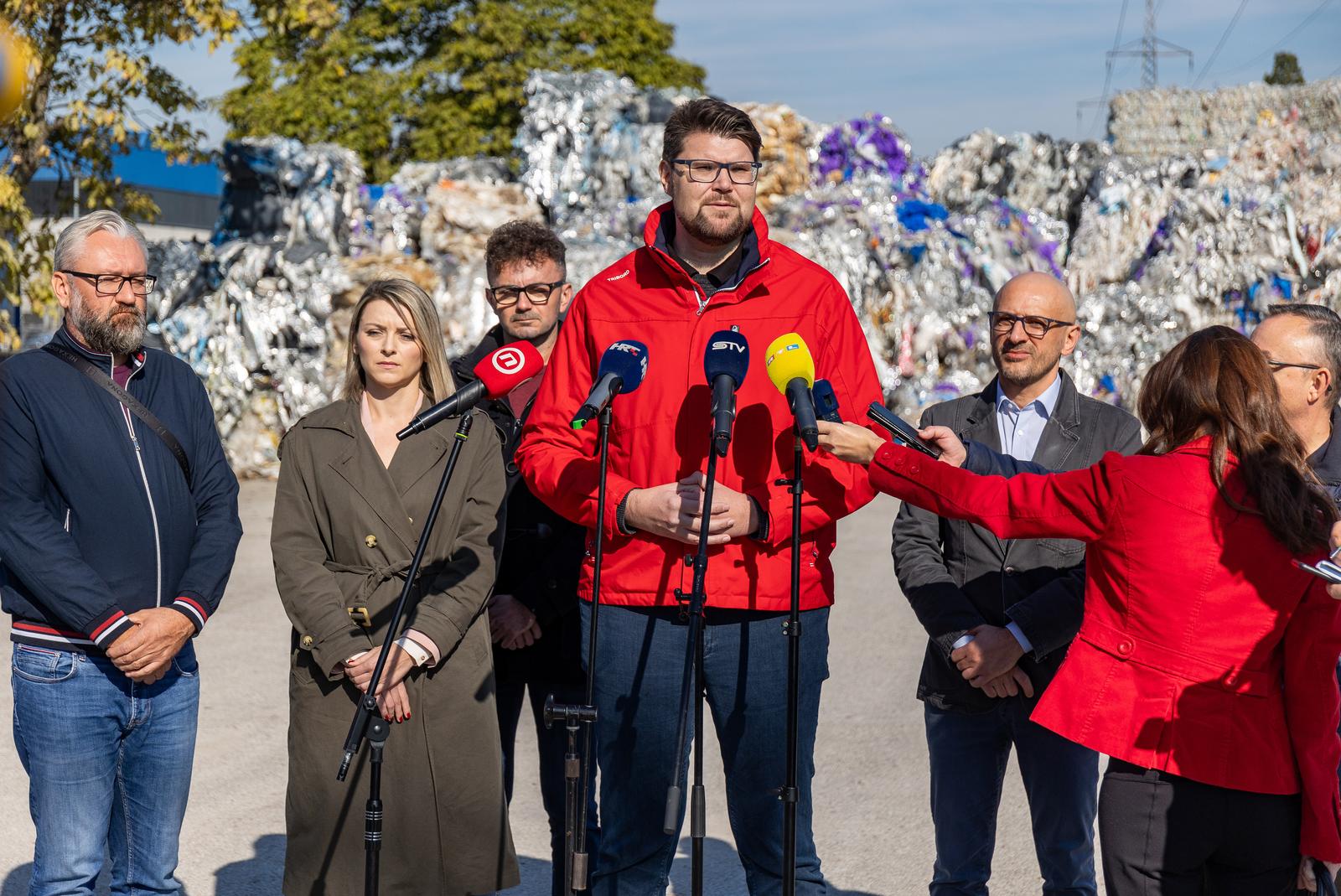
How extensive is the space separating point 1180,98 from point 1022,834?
66.4ft

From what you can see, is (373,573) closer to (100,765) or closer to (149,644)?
(149,644)

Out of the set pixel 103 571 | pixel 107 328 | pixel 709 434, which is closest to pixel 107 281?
pixel 107 328

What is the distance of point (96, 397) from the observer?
11.9 ft

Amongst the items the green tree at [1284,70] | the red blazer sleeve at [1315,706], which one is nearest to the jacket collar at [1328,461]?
the red blazer sleeve at [1315,706]

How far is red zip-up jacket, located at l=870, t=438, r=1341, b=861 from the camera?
2953mm

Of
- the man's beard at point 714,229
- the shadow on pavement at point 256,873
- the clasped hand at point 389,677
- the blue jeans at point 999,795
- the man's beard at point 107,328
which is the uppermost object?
the man's beard at point 714,229

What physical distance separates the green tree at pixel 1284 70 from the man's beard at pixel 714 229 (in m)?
57.4

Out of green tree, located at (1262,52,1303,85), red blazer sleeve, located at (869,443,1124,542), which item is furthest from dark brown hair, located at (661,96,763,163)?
green tree, located at (1262,52,1303,85)

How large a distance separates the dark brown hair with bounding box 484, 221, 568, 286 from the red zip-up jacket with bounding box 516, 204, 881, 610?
1049 mm

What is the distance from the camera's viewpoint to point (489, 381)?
123 inches

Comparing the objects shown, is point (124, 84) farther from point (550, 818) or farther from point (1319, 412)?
point (1319, 412)

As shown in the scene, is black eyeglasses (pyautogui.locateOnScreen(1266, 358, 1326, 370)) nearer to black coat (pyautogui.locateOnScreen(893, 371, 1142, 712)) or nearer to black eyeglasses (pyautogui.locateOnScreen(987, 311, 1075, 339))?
black coat (pyautogui.locateOnScreen(893, 371, 1142, 712))

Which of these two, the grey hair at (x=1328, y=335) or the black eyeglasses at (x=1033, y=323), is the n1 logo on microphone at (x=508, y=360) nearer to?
the black eyeglasses at (x=1033, y=323)

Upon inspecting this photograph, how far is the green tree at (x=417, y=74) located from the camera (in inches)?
1259
